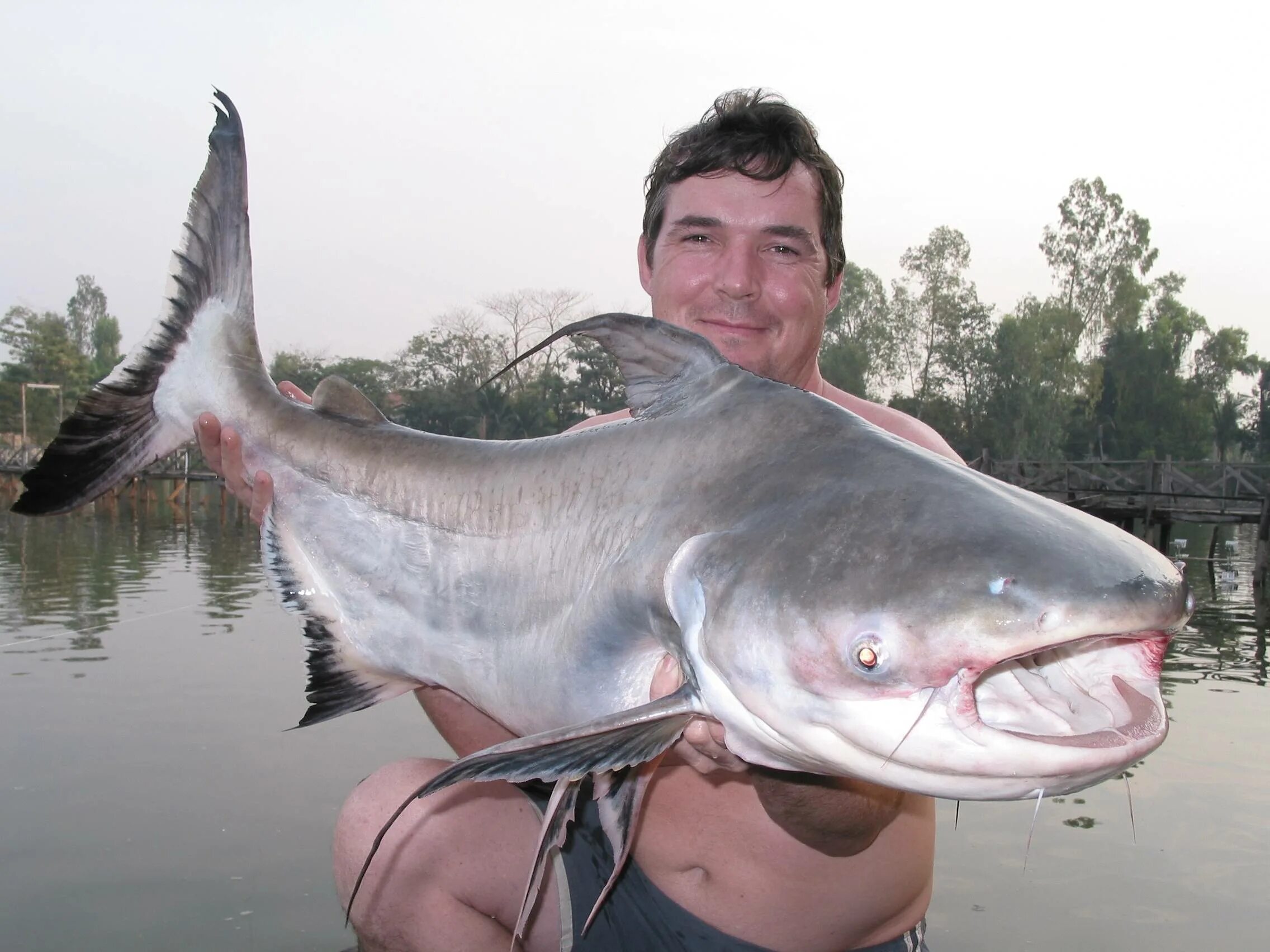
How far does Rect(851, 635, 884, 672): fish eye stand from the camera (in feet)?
4.35

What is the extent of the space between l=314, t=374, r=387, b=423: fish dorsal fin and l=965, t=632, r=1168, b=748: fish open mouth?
1847mm

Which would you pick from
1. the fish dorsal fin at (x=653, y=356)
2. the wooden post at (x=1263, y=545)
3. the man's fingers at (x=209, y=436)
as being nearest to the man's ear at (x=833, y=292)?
the fish dorsal fin at (x=653, y=356)

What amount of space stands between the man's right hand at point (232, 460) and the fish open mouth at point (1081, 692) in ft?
6.67

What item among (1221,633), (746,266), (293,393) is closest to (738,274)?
(746,266)

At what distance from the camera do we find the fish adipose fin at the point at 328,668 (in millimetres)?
2553

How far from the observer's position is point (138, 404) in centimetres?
290

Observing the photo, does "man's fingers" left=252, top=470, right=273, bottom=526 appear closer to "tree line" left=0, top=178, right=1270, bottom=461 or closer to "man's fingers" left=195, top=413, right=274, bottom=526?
"man's fingers" left=195, top=413, right=274, bottom=526

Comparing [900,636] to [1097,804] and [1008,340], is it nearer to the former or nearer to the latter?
[1097,804]

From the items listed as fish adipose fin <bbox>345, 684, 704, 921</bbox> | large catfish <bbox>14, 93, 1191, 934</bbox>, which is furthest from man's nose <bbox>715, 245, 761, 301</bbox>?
fish adipose fin <bbox>345, 684, 704, 921</bbox>

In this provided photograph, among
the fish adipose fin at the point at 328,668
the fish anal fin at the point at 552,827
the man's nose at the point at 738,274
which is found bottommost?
the fish anal fin at the point at 552,827

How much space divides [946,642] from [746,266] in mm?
2123

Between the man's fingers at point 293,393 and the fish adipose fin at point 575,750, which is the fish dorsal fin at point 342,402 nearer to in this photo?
the man's fingers at point 293,393

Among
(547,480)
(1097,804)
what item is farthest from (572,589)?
(1097,804)

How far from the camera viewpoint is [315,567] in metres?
2.66
